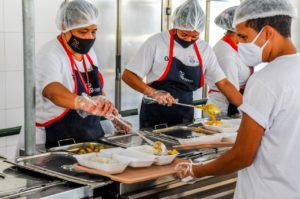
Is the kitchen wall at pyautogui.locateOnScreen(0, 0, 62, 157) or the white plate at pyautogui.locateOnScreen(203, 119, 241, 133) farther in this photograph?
the kitchen wall at pyautogui.locateOnScreen(0, 0, 62, 157)

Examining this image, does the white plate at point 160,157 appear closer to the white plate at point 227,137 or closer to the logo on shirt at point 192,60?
the white plate at point 227,137

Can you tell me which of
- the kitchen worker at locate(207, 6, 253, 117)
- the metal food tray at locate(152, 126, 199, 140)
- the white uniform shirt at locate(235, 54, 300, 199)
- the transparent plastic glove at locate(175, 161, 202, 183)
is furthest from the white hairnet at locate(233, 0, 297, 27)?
the kitchen worker at locate(207, 6, 253, 117)

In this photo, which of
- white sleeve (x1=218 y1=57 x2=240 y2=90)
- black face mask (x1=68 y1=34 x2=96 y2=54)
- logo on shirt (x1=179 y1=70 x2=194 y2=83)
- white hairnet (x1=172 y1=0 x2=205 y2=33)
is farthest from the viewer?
white sleeve (x1=218 y1=57 x2=240 y2=90)

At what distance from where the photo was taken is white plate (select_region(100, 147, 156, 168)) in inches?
81.0

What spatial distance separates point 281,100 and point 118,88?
2.99m

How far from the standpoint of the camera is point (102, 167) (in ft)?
6.48

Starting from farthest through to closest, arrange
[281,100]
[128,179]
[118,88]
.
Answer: [118,88]
[128,179]
[281,100]

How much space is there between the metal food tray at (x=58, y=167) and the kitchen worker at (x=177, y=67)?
1.06m

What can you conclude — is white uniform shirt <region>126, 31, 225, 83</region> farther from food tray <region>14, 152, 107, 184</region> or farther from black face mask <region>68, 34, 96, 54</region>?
food tray <region>14, 152, 107, 184</region>

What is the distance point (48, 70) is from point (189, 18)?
1.14 metres

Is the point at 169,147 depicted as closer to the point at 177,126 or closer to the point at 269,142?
the point at 177,126

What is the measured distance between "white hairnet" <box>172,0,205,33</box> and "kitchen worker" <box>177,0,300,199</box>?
1.41 m

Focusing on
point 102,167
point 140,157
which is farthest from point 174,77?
point 102,167

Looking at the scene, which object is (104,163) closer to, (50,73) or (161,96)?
(50,73)
